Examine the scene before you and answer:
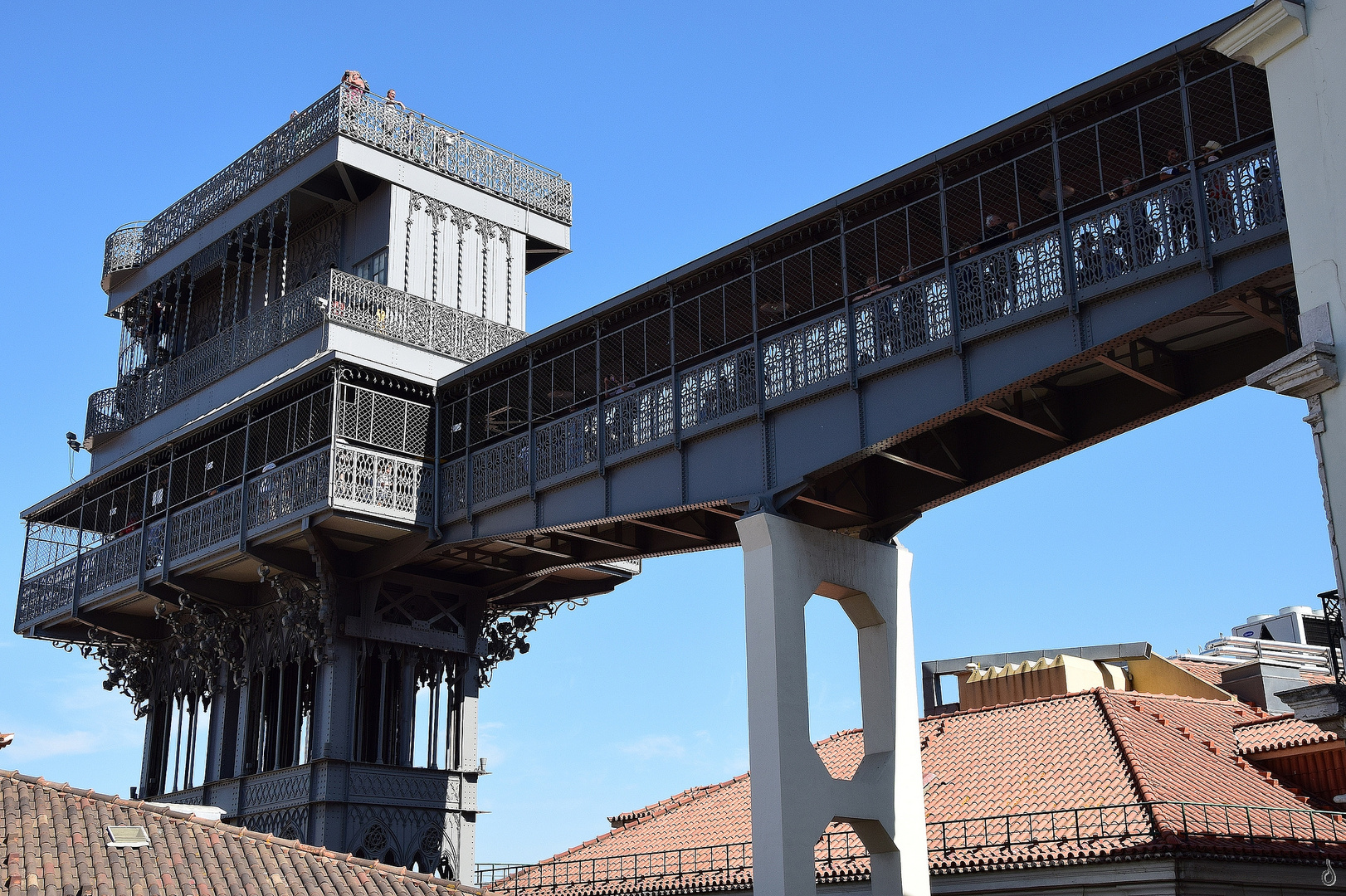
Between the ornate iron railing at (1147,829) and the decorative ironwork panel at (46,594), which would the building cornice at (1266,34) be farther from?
the decorative ironwork panel at (46,594)

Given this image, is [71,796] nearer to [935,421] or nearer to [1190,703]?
[935,421]

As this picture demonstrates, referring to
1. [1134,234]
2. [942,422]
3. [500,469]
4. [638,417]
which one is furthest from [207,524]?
[1134,234]

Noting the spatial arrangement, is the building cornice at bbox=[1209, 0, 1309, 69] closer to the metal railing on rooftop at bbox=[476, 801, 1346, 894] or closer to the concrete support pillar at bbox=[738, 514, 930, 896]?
the concrete support pillar at bbox=[738, 514, 930, 896]

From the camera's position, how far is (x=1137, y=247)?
17.5m

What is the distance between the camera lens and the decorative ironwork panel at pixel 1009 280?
18469 millimetres

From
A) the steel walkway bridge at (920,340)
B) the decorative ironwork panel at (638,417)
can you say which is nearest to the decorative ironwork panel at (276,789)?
the steel walkway bridge at (920,340)

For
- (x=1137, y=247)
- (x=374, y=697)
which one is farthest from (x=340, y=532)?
(x=1137, y=247)

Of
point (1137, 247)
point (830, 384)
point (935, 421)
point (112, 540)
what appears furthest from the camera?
point (112, 540)

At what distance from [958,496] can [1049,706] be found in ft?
30.8

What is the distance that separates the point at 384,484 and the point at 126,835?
26.7 feet

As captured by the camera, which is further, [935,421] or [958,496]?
[958,496]

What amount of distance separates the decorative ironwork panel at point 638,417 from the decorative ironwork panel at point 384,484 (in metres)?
5.15

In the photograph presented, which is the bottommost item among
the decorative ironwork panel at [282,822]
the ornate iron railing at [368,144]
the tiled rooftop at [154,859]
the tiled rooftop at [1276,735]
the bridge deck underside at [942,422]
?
the tiled rooftop at [154,859]

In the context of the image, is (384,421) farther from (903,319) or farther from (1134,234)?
(1134,234)
